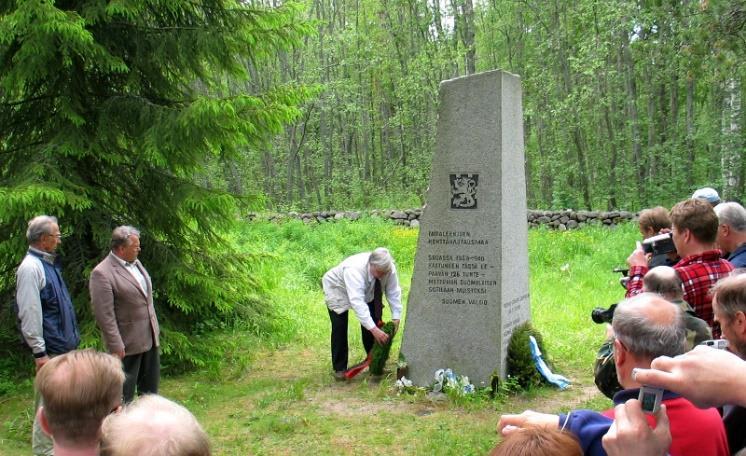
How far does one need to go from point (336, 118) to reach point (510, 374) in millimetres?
30032

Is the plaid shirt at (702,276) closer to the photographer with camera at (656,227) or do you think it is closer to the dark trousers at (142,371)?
the photographer with camera at (656,227)

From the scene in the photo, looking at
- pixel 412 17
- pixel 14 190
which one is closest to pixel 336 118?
pixel 412 17

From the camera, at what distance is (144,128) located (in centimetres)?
767

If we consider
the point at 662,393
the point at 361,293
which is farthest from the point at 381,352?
the point at 662,393

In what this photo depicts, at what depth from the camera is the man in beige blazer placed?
5.18 metres

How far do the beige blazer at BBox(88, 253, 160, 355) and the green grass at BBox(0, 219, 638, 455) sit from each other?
1141 mm

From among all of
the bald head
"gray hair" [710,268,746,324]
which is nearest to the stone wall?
"gray hair" [710,268,746,324]

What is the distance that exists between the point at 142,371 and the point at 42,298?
4.76ft

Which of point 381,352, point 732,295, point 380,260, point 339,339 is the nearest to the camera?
point 732,295

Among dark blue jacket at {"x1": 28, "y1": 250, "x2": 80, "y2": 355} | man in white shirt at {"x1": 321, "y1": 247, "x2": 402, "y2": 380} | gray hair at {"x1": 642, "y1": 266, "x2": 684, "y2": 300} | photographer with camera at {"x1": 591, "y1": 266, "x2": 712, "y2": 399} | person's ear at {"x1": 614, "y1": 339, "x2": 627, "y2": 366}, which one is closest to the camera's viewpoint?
person's ear at {"x1": 614, "y1": 339, "x2": 627, "y2": 366}

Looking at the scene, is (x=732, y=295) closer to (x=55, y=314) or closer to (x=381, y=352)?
(x=55, y=314)

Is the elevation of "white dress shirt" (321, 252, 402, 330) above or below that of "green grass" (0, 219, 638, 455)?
above

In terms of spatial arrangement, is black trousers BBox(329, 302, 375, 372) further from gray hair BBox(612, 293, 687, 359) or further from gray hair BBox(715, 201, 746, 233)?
gray hair BBox(612, 293, 687, 359)

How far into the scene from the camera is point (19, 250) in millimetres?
7086
